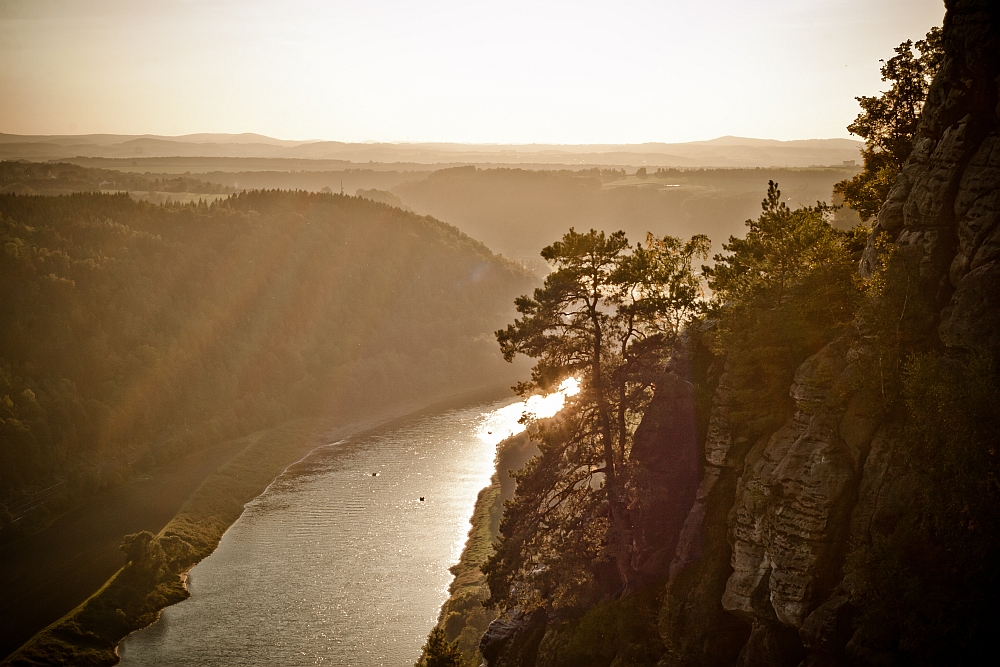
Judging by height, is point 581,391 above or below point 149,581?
above

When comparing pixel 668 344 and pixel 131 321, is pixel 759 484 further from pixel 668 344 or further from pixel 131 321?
pixel 131 321

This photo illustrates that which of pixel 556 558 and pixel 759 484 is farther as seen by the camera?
pixel 556 558

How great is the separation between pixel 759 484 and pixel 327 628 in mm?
30716

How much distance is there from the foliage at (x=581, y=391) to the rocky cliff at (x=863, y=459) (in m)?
5.00

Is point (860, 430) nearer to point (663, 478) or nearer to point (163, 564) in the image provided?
point (663, 478)

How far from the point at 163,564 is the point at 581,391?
121ft

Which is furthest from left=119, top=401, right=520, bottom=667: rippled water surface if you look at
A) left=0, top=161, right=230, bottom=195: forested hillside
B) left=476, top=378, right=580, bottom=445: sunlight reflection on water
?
left=0, top=161, right=230, bottom=195: forested hillside

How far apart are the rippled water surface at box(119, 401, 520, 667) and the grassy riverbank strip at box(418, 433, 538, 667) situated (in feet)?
3.10

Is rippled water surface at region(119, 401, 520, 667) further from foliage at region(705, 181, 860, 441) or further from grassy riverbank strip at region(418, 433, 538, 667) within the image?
foliage at region(705, 181, 860, 441)

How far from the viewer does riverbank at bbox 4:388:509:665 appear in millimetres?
42031

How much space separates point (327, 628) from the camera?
42.5 m

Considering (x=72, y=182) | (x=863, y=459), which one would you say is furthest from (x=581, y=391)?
(x=72, y=182)

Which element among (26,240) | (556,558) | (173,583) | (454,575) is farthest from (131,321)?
(556,558)

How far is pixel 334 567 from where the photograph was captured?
50.0m
